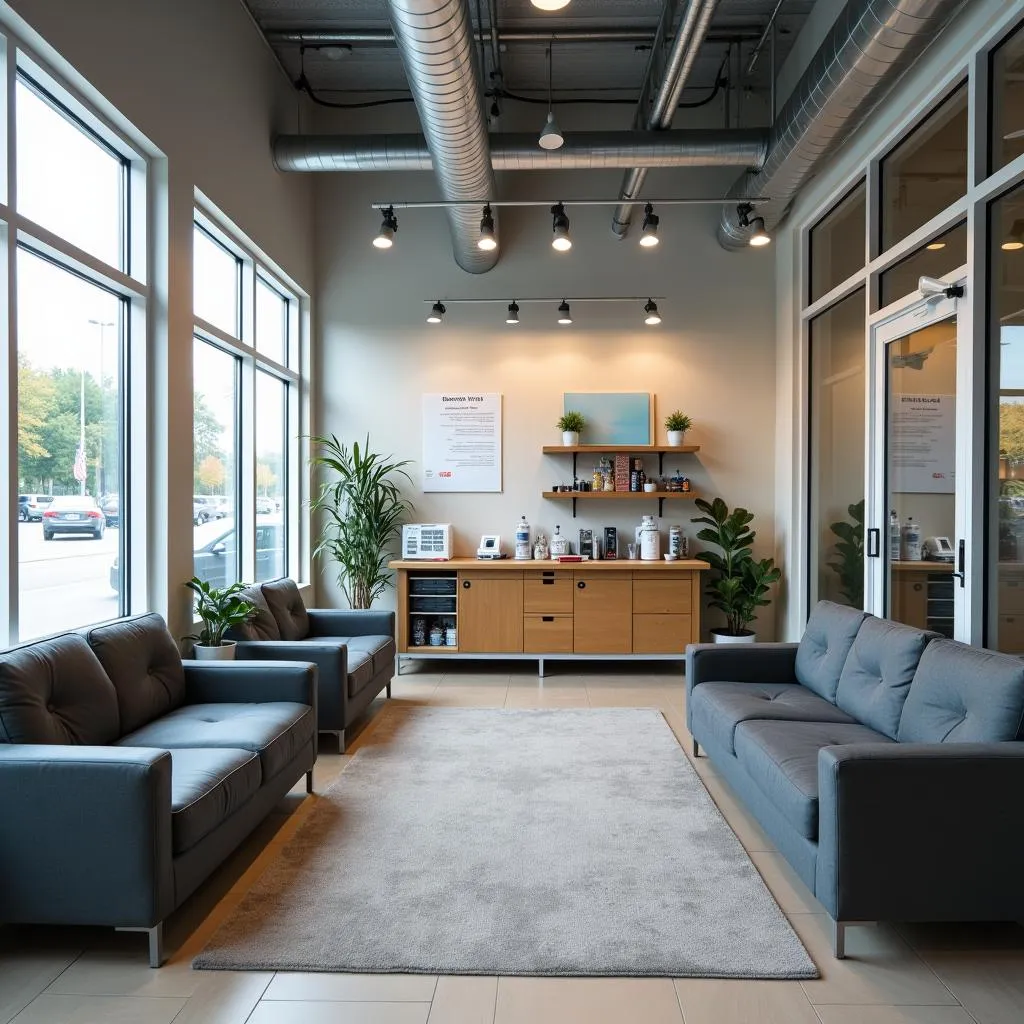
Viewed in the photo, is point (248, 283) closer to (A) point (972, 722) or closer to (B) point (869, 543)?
(B) point (869, 543)

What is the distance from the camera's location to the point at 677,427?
6.44m

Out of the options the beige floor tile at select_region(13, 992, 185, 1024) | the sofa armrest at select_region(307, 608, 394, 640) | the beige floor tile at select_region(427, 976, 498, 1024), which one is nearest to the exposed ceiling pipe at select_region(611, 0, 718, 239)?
the sofa armrest at select_region(307, 608, 394, 640)

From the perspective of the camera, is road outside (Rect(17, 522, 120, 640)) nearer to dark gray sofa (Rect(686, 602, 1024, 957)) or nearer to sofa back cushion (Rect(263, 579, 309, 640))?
sofa back cushion (Rect(263, 579, 309, 640))

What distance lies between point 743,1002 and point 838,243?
16.1ft

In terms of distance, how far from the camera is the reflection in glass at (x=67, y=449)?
3.16m

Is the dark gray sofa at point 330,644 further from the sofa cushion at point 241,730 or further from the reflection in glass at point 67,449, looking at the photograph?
the reflection in glass at point 67,449

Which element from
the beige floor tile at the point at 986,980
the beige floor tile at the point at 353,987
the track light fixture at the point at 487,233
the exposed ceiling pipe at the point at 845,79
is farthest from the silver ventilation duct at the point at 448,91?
the beige floor tile at the point at 986,980

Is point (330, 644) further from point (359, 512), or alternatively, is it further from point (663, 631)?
point (663, 631)

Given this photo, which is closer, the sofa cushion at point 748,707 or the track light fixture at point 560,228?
the sofa cushion at point 748,707

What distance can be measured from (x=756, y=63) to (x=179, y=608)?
5799 millimetres

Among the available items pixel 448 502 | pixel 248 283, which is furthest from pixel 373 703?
pixel 248 283

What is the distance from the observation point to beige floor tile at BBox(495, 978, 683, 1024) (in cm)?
205

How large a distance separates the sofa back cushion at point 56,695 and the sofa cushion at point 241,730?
0.53 ft

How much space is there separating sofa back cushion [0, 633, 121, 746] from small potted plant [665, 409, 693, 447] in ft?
15.4
